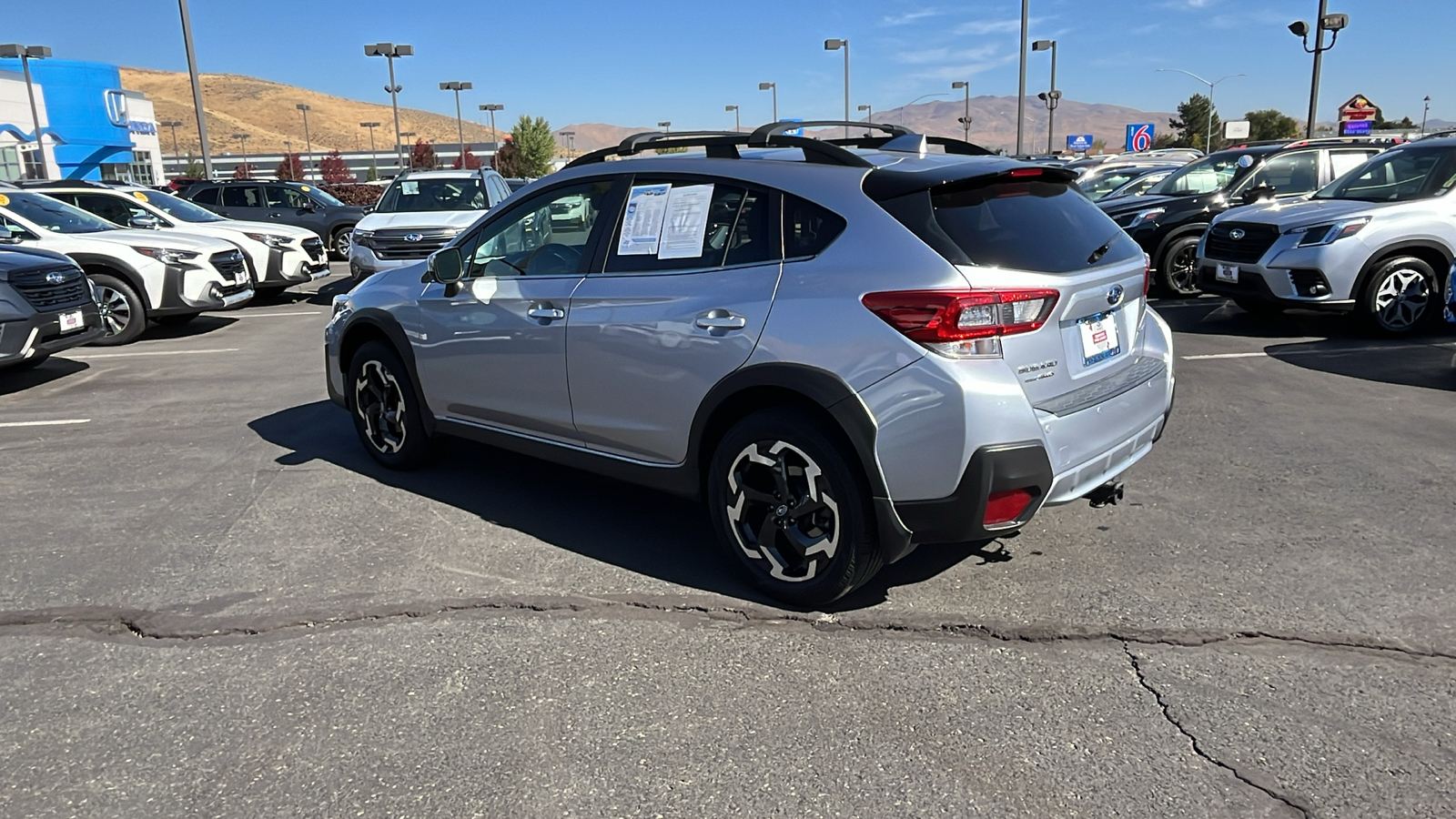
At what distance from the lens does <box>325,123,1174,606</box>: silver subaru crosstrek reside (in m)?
3.33

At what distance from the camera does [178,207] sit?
1424 centimetres

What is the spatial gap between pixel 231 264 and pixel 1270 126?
3251 inches

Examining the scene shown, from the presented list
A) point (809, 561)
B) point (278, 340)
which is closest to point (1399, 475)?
point (809, 561)

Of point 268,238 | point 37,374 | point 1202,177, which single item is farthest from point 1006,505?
point 268,238

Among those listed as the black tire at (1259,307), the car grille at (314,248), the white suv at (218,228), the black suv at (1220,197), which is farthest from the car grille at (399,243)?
the black tire at (1259,307)

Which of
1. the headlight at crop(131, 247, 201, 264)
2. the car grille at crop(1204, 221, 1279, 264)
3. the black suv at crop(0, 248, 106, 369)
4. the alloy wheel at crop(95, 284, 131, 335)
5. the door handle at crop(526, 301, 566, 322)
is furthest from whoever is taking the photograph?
the headlight at crop(131, 247, 201, 264)

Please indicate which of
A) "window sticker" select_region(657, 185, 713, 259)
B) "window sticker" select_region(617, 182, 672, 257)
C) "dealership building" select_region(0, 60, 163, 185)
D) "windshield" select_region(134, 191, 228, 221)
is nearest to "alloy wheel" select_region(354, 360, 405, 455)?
"window sticker" select_region(617, 182, 672, 257)

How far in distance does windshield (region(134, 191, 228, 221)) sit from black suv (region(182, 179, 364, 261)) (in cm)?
390

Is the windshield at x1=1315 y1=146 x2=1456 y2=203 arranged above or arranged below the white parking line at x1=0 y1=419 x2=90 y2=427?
above

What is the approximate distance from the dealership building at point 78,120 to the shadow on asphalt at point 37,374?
57.9m

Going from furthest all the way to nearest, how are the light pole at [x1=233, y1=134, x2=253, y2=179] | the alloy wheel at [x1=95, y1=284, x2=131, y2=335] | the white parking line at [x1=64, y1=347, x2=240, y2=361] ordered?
the light pole at [x1=233, y1=134, x2=253, y2=179], the alloy wheel at [x1=95, y1=284, x2=131, y2=335], the white parking line at [x1=64, y1=347, x2=240, y2=361]

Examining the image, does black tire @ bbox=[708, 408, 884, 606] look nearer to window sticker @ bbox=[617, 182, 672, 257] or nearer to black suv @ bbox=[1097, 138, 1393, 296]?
window sticker @ bbox=[617, 182, 672, 257]

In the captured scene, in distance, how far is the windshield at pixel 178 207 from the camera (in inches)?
549

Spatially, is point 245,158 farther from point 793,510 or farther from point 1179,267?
point 793,510
